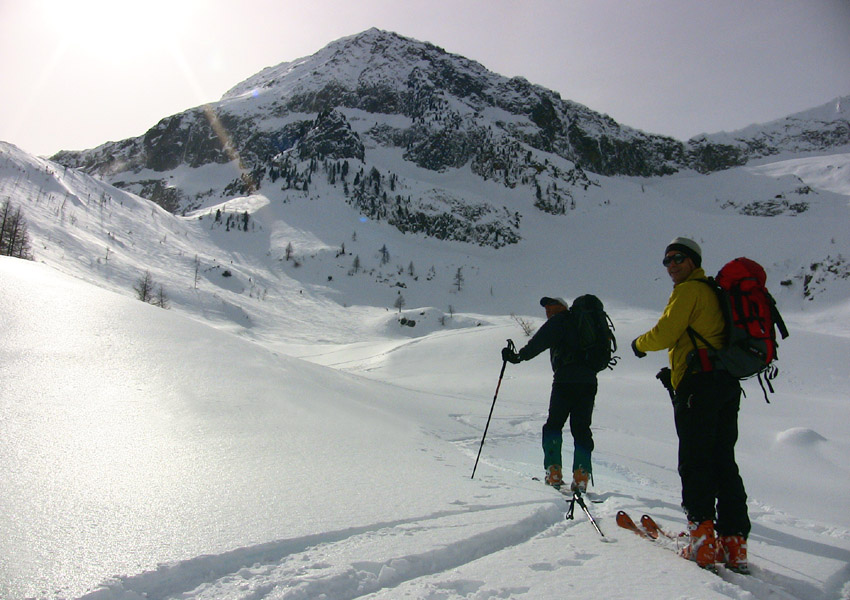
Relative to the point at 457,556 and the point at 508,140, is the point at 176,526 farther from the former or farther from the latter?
the point at 508,140

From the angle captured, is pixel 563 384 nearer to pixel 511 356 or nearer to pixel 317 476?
pixel 511 356

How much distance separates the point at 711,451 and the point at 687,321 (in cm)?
85

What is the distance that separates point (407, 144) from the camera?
397 ft

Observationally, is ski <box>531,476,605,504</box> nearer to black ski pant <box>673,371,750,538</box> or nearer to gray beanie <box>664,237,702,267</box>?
black ski pant <box>673,371,750,538</box>

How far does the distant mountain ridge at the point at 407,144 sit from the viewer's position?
90.1m

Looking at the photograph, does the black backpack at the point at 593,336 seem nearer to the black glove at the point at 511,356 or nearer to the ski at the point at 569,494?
the black glove at the point at 511,356

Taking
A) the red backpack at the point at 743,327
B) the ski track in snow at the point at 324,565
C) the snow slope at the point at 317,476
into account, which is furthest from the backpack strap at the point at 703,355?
the ski track in snow at the point at 324,565

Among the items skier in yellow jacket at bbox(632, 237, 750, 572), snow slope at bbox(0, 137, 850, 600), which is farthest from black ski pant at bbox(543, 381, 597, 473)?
skier in yellow jacket at bbox(632, 237, 750, 572)

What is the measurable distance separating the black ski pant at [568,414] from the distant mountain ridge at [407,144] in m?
80.3

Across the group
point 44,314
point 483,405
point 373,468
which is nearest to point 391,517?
point 373,468

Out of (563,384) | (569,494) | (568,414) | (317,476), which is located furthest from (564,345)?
(317,476)

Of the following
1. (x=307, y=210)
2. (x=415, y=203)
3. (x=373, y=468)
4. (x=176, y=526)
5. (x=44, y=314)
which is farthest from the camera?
(x=415, y=203)

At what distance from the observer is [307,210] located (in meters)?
78.3

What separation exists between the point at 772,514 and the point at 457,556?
3225 mm
